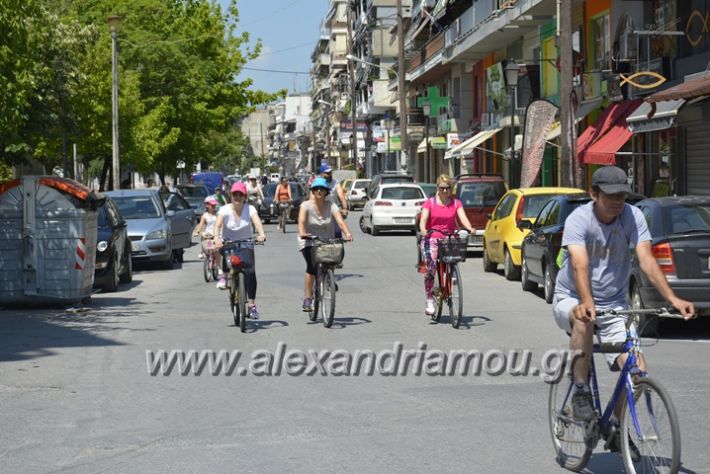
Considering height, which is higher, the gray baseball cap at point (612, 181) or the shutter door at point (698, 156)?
the shutter door at point (698, 156)

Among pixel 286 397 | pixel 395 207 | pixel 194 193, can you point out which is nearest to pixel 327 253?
pixel 286 397

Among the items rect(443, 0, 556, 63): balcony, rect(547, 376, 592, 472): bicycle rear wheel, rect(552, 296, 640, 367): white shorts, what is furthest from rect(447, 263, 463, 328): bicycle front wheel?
rect(443, 0, 556, 63): balcony

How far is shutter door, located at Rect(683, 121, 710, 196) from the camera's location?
24.8 metres

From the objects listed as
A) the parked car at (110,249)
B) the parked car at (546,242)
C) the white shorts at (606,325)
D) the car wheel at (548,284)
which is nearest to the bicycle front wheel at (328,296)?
the parked car at (546,242)

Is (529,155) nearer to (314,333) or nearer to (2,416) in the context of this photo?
(314,333)

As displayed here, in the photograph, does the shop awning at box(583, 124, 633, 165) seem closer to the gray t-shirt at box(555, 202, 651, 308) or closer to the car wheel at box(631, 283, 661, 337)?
the car wheel at box(631, 283, 661, 337)

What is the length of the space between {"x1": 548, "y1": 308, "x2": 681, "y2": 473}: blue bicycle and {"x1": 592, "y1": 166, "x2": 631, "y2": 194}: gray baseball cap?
65cm

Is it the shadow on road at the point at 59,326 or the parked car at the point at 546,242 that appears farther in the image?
the parked car at the point at 546,242

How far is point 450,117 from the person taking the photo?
56250mm

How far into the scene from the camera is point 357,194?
57.9 meters

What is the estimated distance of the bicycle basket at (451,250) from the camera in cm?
1403

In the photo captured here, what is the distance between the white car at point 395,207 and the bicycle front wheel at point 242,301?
21.1 metres

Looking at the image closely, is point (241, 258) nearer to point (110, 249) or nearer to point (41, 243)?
point (41, 243)

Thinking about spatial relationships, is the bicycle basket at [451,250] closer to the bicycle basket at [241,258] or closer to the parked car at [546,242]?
the bicycle basket at [241,258]
